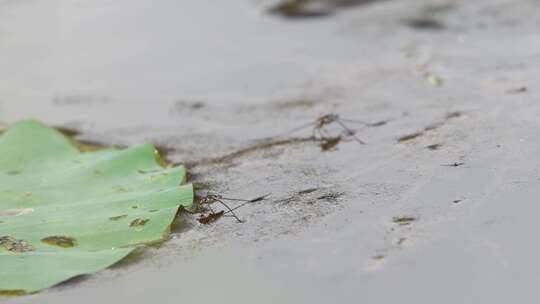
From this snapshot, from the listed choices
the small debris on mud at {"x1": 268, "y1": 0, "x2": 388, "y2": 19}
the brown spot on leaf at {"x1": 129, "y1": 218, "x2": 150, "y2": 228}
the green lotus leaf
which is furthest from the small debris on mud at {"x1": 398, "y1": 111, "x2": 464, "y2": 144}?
the small debris on mud at {"x1": 268, "y1": 0, "x2": 388, "y2": 19}

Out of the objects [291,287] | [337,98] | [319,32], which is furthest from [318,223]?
[319,32]

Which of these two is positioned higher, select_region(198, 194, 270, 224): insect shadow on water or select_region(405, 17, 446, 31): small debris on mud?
select_region(405, 17, 446, 31): small debris on mud

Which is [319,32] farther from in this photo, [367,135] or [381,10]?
[367,135]

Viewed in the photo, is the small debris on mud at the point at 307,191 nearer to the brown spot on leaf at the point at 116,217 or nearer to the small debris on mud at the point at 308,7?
the brown spot on leaf at the point at 116,217

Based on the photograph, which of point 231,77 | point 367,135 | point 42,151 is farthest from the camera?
point 231,77

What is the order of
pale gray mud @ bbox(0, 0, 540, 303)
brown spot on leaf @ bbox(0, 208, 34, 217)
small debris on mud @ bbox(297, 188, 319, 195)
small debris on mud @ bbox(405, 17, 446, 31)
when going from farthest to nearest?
small debris on mud @ bbox(405, 17, 446, 31) < small debris on mud @ bbox(297, 188, 319, 195) < brown spot on leaf @ bbox(0, 208, 34, 217) < pale gray mud @ bbox(0, 0, 540, 303)

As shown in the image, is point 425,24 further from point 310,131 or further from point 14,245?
point 14,245

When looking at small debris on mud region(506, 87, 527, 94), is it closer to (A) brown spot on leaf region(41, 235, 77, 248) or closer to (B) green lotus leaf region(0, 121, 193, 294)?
(B) green lotus leaf region(0, 121, 193, 294)
